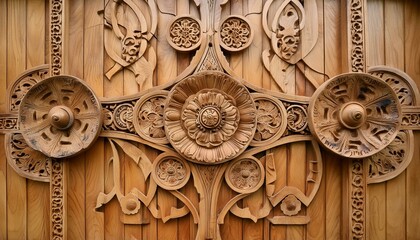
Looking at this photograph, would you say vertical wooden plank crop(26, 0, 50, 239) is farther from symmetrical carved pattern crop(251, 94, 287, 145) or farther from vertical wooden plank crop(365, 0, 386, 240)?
vertical wooden plank crop(365, 0, 386, 240)

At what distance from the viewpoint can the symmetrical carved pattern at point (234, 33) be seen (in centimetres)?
102

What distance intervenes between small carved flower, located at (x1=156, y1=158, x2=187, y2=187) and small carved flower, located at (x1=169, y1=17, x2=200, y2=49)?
1.44 ft

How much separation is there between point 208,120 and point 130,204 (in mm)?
430

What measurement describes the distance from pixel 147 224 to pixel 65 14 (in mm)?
848

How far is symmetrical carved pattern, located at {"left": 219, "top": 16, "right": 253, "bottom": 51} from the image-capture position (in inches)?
40.3

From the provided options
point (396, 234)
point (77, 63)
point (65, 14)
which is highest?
point (65, 14)

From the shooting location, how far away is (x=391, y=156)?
1033 mm

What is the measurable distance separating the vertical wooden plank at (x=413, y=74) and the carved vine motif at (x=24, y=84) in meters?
1.40

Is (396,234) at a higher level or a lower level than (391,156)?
lower

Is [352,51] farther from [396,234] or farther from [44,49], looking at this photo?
[44,49]

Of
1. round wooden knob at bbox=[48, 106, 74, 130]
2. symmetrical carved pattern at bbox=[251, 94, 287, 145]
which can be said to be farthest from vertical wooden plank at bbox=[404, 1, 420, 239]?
round wooden knob at bbox=[48, 106, 74, 130]

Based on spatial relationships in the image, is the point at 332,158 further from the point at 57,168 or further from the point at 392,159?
the point at 57,168

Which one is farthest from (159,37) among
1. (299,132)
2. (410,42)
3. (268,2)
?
(410,42)

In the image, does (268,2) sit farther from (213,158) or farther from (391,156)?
(391,156)
